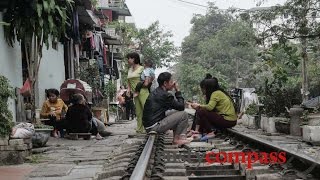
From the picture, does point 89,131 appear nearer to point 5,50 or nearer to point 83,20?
point 5,50

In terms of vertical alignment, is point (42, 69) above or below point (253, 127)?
above

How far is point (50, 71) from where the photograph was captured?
16.2m

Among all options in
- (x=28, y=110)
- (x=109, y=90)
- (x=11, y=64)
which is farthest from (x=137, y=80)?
(x=109, y=90)

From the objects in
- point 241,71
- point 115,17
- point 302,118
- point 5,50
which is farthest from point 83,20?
point 241,71

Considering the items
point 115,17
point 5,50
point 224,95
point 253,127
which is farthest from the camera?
point 115,17

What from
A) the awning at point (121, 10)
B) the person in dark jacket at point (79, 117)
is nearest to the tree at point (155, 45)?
the awning at point (121, 10)

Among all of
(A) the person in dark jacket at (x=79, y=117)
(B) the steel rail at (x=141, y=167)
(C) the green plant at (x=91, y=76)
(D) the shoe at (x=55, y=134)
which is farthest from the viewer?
(C) the green plant at (x=91, y=76)

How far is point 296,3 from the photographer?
14.6 m

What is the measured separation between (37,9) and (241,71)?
168ft

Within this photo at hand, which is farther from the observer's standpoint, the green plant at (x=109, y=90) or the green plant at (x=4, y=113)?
the green plant at (x=109, y=90)

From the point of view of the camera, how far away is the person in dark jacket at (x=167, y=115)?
829cm

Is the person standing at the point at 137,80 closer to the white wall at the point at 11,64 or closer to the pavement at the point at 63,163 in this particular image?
the pavement at the point at 63,163

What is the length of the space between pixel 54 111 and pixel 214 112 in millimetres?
4658

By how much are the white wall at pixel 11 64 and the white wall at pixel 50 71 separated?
2085mm
